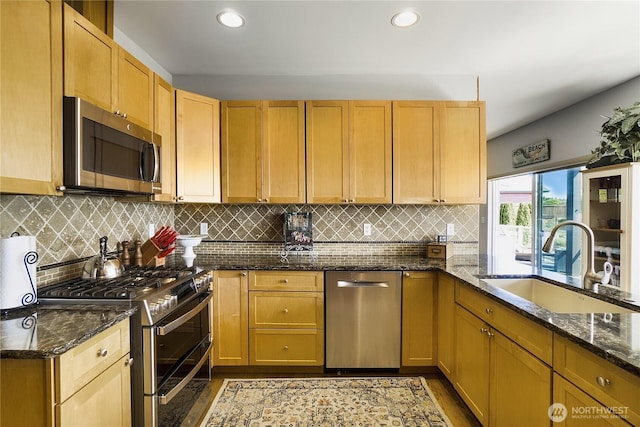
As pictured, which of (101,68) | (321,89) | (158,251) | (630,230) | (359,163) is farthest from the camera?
(321,89)

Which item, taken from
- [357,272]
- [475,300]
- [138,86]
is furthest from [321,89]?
[475,300]

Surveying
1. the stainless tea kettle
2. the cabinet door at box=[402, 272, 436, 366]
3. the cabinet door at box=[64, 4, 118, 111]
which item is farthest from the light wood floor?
the cabinet door at box=[64, 4, 118, 111]

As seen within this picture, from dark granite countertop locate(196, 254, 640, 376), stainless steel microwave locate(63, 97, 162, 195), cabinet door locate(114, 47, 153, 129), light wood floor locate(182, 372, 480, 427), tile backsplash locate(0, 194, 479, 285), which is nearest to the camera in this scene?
dark granite countertop locate(196, 254, 640, 376)

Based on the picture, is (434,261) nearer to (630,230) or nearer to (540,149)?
(630,230)

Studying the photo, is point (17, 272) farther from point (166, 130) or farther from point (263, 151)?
point (263, 151)

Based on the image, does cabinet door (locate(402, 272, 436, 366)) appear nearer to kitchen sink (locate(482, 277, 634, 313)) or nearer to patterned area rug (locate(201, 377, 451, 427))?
patterned area rug (locate(201, 377, 451, 427))

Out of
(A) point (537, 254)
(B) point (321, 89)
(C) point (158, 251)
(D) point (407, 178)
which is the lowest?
(A) point (537, 254)

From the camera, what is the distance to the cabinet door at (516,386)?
1.29 metres

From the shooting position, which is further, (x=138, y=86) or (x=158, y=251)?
(x=158, y=251)

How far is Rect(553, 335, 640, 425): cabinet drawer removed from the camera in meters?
0.89

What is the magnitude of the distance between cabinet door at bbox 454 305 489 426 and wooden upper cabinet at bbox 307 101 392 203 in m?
A: 1.20

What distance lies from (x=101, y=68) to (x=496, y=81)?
3404mm

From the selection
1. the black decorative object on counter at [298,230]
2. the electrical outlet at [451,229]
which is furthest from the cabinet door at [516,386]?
the black decorative object on counter at [298,230]

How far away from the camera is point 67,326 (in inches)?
47.8
